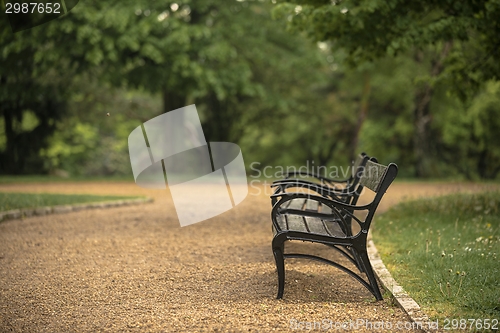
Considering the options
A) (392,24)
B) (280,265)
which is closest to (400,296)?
(280,265)

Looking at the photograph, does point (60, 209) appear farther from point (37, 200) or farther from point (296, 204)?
point (296, 204)

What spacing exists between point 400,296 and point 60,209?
7.02 metres

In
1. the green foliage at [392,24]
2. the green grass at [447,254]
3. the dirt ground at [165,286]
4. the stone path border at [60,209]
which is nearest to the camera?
the dirt ground at [165,286]

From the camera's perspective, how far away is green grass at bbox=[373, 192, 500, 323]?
12.9 feet

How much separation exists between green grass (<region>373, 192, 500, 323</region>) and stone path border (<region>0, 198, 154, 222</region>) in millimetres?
5296

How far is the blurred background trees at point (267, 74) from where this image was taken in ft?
26.9

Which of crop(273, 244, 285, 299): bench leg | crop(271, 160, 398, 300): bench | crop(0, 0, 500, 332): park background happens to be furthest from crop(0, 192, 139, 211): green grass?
crop(273, 244, 285, 299): bench leg

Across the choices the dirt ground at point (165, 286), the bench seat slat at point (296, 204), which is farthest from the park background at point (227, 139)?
the bench seat slat at point (296, 204)

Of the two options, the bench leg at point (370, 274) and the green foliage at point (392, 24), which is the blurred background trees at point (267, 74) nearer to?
the green foliage at point (392, 24)

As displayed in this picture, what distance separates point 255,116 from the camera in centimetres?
2661

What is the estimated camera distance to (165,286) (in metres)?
4.65

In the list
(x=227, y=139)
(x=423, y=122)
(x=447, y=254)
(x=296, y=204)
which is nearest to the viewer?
(x=447, y=254)

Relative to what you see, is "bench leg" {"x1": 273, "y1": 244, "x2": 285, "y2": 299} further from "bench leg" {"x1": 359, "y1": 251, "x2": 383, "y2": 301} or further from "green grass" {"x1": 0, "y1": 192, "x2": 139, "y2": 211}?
"green grass" {"x1": 0, "y1": 192, "x2": 139, "y2": 211}

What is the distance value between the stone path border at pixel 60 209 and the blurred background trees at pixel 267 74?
4.92 metres
